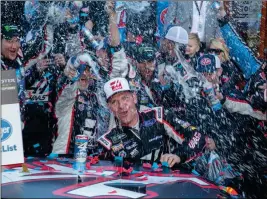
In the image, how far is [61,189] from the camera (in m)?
2.40

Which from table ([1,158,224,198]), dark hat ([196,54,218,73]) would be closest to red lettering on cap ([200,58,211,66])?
dark hat ([196,54,218,73])

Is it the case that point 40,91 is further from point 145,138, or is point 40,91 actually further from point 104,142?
point 145,138

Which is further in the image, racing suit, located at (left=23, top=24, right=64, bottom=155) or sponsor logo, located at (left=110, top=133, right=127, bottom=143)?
racing suit, located at (left=23, top=24, right=64, bottom=155)

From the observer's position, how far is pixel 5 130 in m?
2.78

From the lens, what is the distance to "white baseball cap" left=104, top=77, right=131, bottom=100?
364cm

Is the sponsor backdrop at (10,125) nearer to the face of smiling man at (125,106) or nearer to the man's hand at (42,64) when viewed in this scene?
the face of smiling man at (125,106)

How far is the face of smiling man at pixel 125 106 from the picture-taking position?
3.65m

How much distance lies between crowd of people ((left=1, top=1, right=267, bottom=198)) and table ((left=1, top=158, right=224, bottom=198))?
2.15ft

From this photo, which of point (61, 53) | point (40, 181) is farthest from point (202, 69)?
point (40, 181)

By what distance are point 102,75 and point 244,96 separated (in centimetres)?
110

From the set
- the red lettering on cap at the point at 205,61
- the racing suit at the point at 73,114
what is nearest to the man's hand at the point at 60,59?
the racing suit at the point at 73,114

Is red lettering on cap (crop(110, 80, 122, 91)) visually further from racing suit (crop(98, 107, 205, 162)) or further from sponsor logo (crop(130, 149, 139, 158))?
sponsor logo (crop(130, 149, 139, 158))

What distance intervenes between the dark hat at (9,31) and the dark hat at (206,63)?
1420mm

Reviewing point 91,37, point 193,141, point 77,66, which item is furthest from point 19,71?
point 193,141
